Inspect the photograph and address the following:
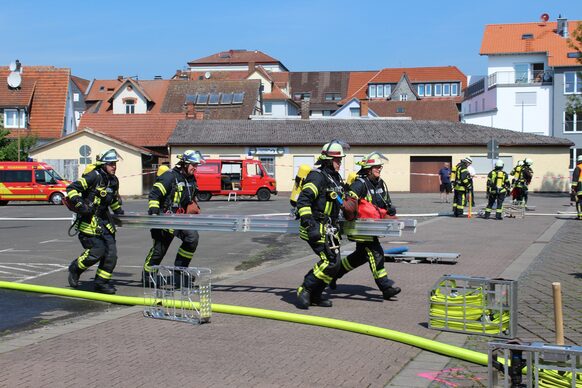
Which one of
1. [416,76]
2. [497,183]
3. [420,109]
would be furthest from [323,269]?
[416,76]

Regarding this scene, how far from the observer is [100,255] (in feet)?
32.7

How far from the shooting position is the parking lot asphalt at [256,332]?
589 cm

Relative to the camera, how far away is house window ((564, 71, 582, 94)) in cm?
6488

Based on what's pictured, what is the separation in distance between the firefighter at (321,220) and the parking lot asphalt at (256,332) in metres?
0.29

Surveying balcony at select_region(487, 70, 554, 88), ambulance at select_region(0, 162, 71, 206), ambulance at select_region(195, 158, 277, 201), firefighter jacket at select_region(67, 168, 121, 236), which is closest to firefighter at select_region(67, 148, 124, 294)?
firefighter jacket at select_region(67, 168, 121, 236)

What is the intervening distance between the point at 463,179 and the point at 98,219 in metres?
17.0

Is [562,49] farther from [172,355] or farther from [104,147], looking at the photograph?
[172,355]

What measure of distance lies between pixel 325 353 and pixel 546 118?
64.6 m

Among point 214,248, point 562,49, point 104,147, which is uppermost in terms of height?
point 562,49

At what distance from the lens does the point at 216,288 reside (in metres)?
10.5

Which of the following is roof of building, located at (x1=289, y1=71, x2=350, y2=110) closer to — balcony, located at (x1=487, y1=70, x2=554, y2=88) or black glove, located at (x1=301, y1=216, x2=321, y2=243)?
balcony, located at (x1=487, y1=70, x2=554, y2=88)

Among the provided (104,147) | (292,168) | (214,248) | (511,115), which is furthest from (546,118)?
(214,248)

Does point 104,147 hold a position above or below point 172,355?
above

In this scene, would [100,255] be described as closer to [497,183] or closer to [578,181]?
[497,183]
